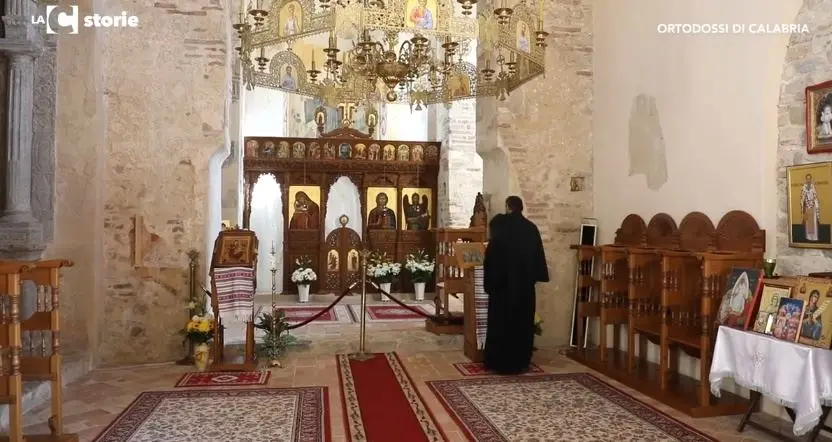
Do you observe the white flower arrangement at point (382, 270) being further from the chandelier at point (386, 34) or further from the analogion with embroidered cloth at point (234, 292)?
the analogion with embroidered cloth at point (234, 292)

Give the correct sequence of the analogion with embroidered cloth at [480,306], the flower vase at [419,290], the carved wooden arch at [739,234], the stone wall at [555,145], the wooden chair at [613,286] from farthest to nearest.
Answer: the flower vase at [419,290] < the stone wall at [555,145] < the analogion with embroidered cloth at [480,306] < the wooden chair at [613,286] < the carved wooden arch at [739,234]

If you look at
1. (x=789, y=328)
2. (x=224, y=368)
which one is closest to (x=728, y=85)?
(x=789, y=328)

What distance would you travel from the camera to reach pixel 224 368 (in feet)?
20.7

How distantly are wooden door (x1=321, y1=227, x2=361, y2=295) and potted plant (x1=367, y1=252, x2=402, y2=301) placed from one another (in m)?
0.50

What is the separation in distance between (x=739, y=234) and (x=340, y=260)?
7.95m

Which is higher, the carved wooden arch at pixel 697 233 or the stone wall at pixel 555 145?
the stone wall at pixel 555 145

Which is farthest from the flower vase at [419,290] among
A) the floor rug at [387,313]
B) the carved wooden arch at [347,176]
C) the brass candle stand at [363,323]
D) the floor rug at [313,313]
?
the brass candle stand at [363,323]

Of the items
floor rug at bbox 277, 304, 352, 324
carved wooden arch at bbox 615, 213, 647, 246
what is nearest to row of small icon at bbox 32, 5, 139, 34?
floor rug at bbox 277, 304, 352, 324

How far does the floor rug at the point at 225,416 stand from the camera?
4.37m

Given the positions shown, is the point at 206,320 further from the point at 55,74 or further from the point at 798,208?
the point at 798,208

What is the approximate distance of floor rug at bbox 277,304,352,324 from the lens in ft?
29.8

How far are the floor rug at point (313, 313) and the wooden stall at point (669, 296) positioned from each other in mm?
3783

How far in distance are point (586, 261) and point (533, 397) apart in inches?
96.5

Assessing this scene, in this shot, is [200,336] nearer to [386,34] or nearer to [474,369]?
[474,369]
